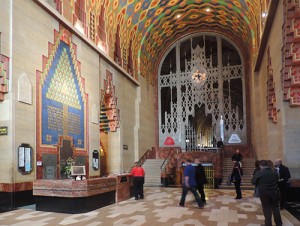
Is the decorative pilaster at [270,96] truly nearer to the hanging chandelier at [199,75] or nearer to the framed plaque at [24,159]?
the hanging chandelier at [199,75]

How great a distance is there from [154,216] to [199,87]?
1435 cm

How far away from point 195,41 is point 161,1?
221 inches

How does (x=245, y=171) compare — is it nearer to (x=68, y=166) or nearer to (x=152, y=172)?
(x=152, y=172)

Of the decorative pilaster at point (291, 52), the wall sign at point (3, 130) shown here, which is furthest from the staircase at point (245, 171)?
the wall sign at point (3, 130)

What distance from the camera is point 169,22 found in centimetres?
1888

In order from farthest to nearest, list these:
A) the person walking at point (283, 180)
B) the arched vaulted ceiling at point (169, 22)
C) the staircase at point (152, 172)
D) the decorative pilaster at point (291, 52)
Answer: the staircase at point (152, 172) → the arched vaulted ceiling at point (169, 22) → the decorative pilaster at point (291, 52) → the person walking at point (283, 180)

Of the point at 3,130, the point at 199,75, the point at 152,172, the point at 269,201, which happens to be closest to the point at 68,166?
the point at 3,130

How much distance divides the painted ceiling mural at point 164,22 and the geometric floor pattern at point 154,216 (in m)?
7.67

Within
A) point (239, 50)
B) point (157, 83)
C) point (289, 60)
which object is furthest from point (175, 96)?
point (289, 60)

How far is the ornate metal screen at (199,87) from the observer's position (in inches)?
783

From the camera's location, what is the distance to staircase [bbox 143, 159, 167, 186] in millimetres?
15999

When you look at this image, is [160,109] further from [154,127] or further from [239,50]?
[239,50]

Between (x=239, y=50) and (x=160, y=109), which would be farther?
(x=160, y=109)

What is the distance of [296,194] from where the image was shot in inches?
347
